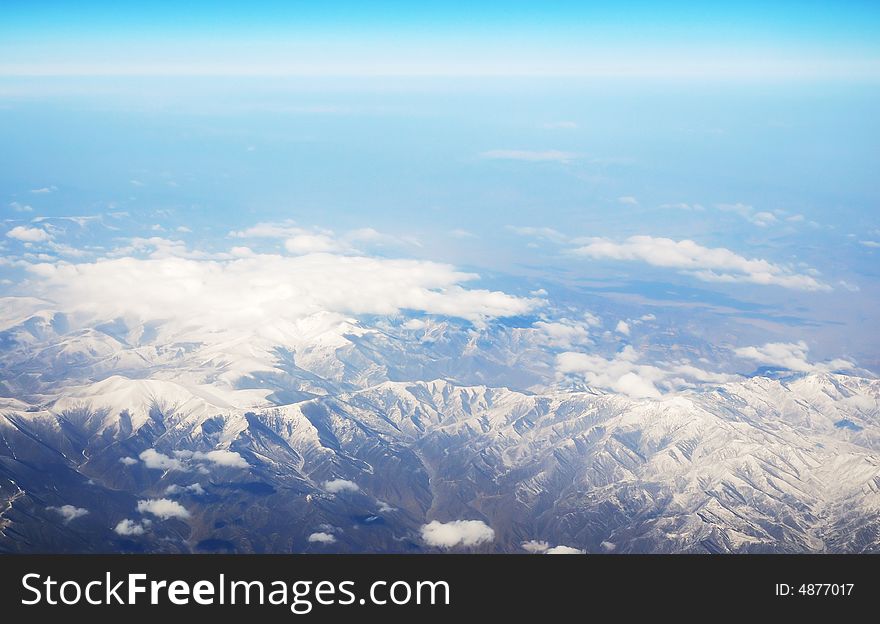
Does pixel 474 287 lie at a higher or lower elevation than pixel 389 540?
higher

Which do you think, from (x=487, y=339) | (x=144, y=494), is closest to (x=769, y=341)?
(x=487, y=339)

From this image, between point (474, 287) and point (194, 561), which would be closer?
point (194, 561)

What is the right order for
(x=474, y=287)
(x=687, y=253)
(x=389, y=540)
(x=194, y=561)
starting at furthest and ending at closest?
(x=687, y=253) → (x=474, y=287) → (x=389, y=540) → (x=194, y=561)

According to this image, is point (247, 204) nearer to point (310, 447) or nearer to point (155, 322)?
point (155, 322)

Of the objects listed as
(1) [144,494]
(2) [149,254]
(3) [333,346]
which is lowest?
(1) [144,494]

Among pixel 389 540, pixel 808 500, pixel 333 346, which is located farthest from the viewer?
pixel 333 346

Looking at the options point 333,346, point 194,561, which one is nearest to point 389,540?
point 333,346
